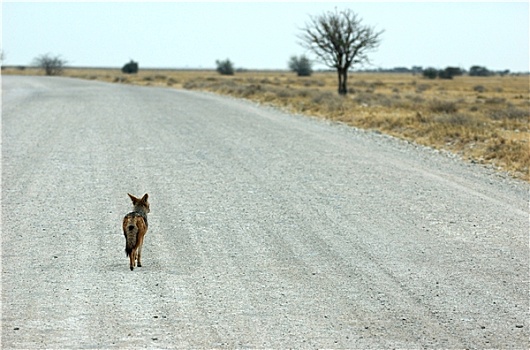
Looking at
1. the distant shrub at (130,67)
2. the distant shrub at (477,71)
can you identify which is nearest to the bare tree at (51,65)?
the distant shrub at (130,67)

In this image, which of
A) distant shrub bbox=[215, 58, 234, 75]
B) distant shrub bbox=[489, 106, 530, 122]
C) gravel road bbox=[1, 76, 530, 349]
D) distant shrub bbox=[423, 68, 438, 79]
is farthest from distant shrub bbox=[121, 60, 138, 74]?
gravel road bbox=[1, 76, 530, 349]

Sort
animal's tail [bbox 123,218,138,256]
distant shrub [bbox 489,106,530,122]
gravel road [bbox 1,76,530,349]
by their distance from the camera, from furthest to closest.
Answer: distant shrub [bbox 489,106,530,122]
animal's tail [bbox 123,218,138,256]
gravel road [bbox 1,76,530,349]

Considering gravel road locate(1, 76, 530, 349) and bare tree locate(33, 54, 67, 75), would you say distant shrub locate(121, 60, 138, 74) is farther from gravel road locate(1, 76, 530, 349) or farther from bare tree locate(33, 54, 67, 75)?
gravel road locate(1, 76, 530, 349)

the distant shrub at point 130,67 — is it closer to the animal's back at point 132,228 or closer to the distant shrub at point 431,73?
the distant shrub at point 431,73

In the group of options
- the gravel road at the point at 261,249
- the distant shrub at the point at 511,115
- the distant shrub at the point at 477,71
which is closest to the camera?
the gravel road at the point at 261,249

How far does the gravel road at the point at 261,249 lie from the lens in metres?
6.01

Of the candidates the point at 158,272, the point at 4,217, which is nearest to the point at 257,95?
the point at 4,217

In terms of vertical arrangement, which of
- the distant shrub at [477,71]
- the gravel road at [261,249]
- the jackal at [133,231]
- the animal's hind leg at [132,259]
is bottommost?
the distant shrub at [477,71]

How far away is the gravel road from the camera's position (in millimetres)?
6008

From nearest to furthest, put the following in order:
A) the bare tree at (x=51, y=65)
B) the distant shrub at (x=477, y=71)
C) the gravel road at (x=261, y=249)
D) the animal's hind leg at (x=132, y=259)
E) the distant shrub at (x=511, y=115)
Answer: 1. the gravel road at (x=261, y=249)
2. the animal's hind leg at (x=132, y=259)
3. the distant shrub at (x=511, y=115)
4. the bare tree at (x=51, y=65)
5. the distant shrub at (x=477, y=71)

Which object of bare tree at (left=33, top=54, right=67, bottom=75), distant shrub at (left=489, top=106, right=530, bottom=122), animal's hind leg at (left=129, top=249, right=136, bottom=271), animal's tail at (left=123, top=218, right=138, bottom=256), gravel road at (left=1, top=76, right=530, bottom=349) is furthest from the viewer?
bare tree at (left=33, top=54, right=67, bottom=75)

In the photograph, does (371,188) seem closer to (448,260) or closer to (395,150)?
(448,260)

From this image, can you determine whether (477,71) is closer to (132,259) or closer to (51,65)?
(51,65)

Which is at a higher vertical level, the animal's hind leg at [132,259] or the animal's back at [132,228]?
the animal's back at [132,228]
